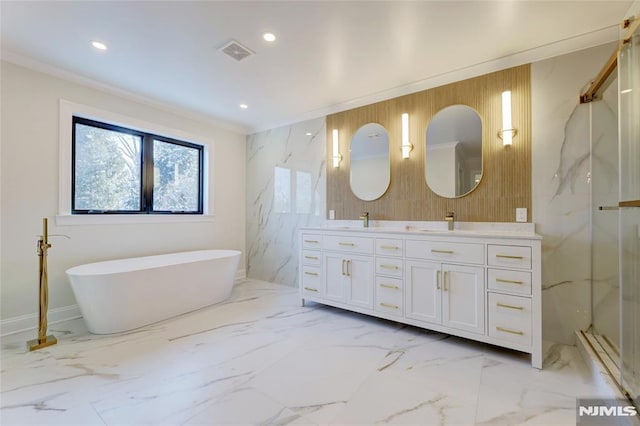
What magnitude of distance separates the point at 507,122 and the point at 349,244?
71.1 inches

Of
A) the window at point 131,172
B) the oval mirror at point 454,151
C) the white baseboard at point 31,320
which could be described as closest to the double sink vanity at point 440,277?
the oval mirror at point 454,151

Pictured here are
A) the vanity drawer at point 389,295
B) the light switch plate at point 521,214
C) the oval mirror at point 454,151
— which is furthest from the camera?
the oval mirror at point 454,151

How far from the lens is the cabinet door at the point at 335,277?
9.59ft

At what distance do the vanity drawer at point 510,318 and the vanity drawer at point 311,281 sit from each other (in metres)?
1.64

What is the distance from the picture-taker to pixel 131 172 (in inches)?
136

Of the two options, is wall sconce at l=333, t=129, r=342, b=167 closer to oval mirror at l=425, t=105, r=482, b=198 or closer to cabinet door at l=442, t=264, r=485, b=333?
oval mirror at l=425, t=105, r=482, b=198

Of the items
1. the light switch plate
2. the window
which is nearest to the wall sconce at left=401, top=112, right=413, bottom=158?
the light switch plate

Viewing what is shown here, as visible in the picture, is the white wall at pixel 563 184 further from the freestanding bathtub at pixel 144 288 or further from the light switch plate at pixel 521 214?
the freestanding bathtub at pixel 144 288

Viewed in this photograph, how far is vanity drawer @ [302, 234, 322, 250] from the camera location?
3.12 metres

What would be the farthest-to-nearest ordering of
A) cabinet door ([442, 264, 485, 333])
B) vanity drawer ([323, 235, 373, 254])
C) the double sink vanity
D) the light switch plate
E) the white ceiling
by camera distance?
vanity drawer ([323, 235, 373, 254]), the light switch plate, cabinet door ([442, 264, 485, 333]), the double sink vanity, the white ceiling

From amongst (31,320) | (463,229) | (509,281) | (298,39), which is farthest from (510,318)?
(31,320)

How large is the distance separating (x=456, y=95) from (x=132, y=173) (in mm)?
3785

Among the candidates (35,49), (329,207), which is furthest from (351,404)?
(35,49)

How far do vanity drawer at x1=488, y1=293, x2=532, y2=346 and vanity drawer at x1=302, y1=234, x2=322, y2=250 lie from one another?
5.46 feet
